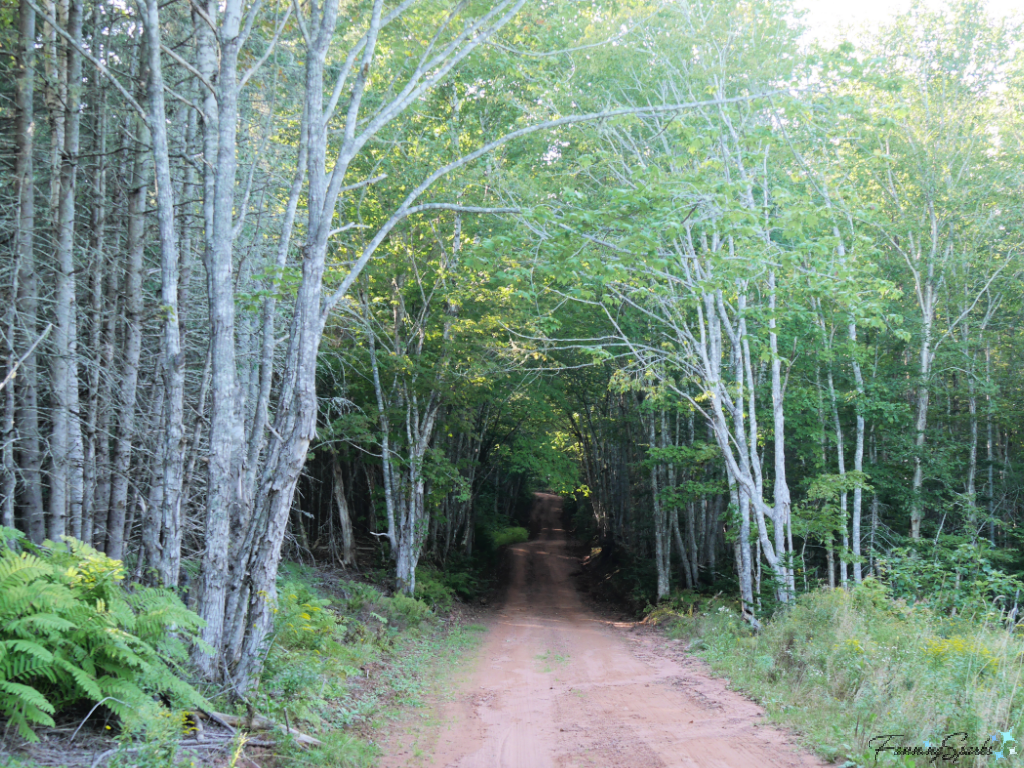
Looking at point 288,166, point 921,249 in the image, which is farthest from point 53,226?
point 921,249

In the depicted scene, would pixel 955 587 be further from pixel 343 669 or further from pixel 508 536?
pixel 508 536

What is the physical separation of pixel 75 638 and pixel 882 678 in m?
6.97

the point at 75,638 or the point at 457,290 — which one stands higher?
the point at 457,290

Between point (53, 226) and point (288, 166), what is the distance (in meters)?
A: 4.18

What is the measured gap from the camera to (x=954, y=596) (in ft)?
32.5

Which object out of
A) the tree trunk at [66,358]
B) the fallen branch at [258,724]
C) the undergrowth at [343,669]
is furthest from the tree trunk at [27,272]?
the fallen branch at [258,724]

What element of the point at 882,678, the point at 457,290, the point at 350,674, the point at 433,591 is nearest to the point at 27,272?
the point at 350,674

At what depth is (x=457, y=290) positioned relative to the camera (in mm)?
14438

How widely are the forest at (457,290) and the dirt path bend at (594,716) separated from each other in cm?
212

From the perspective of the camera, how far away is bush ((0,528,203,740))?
371cm

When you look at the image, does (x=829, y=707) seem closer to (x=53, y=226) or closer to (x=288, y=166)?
(x=53, y=226)

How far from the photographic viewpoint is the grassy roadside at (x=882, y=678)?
5.16 meters

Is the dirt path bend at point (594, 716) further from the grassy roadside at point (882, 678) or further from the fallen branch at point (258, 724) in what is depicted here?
the fallen branch at point (258, 724)

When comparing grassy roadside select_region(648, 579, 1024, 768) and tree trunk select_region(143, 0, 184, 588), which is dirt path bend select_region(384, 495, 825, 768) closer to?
grassy roadside select_region(648, 579, 1024, 768)
